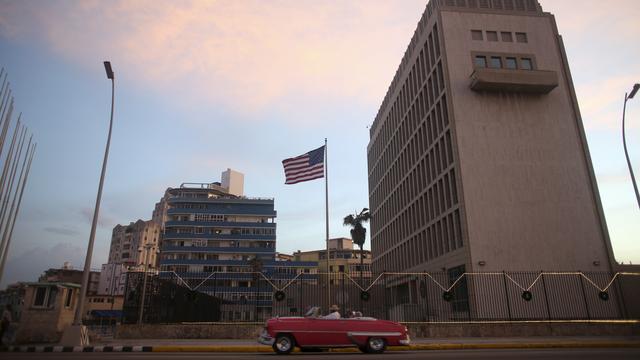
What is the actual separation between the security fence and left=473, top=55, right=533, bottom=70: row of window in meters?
20.2

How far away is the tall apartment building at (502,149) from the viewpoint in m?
35.6

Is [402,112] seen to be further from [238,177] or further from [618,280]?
[238,177]

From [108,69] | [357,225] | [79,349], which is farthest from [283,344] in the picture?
[357,225]

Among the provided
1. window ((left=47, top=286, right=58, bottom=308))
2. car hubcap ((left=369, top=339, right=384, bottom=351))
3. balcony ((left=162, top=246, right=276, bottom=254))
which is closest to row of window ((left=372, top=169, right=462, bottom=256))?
car hubcap ((left=369, top=339, right=384, bottom=351))

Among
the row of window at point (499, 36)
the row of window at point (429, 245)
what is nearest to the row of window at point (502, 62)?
the row of window at point (499, 36)

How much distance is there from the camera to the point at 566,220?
1425 inches

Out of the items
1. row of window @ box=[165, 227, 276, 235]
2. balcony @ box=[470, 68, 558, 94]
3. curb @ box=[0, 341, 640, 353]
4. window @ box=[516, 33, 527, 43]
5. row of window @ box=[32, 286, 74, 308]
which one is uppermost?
window @ box=[516, 33, 527, 43]

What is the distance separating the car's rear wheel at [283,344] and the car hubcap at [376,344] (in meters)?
2.63

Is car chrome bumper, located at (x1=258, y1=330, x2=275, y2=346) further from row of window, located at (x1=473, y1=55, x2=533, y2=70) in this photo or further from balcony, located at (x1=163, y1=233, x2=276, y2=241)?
balcony, located at (x1=163, y1=233, x2=276, y2=241)

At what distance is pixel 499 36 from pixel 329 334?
3853 cm

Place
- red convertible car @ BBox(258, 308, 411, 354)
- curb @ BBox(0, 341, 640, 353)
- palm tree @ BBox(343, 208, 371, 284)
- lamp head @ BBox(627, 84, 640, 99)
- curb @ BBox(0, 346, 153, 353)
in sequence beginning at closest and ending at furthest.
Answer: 1. red convertible car @ BBox(258, 308, 411, 354)
2. curb @ BBox(0, 346, 153, 353)
3. curb @ BBox(0, 341, 640, 353)
4. lamp head @ BBox(627, 84, 640, 99)
5. palm tree @ BBox(343, 208, 371, 284)

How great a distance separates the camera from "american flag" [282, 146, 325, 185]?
1070 inches

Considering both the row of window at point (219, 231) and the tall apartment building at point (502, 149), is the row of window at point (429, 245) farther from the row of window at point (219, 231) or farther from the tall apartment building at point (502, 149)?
the row of window at point (219, 231)

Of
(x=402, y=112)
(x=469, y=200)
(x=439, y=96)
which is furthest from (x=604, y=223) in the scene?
(x=402, y=112)
